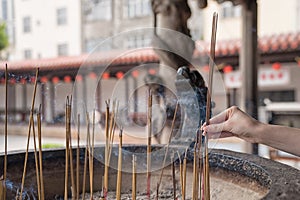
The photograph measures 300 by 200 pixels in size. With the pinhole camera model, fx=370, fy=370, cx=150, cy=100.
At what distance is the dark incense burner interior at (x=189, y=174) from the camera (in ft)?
2.58

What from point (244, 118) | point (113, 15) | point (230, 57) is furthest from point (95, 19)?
point (244, 118)

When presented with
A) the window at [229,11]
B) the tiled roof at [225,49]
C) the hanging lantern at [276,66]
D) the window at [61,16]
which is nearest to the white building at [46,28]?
the window at [61,16]

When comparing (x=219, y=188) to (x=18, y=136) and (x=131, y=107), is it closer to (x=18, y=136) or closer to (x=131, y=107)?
(x=131, y=107)

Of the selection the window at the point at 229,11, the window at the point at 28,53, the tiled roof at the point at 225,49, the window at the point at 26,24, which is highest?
the window at the point at 26,24

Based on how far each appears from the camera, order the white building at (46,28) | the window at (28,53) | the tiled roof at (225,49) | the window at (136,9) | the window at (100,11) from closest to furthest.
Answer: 1. the tiled roof at (225,49)
2. the window at (136,9)
3. the window at (100,11)
4. the white building at (46,28)
5. the window at (28,53)

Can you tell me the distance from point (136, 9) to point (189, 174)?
411 inches

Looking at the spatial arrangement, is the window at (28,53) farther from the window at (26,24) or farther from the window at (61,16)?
the window at (61,16)

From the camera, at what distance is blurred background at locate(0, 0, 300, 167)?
9.21ft

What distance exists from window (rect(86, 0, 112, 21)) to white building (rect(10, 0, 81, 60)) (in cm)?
39

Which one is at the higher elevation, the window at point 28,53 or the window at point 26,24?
the window at point 26,24

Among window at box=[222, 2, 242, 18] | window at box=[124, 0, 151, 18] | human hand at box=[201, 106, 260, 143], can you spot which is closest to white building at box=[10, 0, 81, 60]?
window at box=[124, 0, 151, 18]

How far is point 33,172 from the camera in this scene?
1153 mm

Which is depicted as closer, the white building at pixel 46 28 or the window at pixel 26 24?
the white building at pixel 46 28

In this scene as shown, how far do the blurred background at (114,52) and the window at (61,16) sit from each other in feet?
0.11
